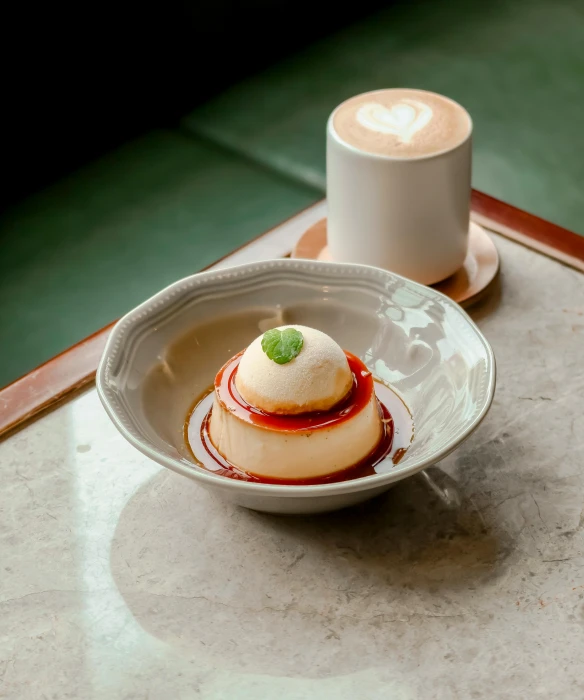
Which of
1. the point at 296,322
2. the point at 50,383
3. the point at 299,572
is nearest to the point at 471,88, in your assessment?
the point at 296,322

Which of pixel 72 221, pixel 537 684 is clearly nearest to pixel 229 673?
pixel 537 684

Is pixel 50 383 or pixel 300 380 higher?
pixel 300 380

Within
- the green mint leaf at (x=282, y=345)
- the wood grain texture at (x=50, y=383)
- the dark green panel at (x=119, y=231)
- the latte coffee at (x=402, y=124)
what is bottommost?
the dark green panel at (x=119, y=231)

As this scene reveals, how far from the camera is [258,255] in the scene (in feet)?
4.53

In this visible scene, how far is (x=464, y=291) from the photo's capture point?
1.29 metres

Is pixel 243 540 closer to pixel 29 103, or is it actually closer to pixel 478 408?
pixel 478 408

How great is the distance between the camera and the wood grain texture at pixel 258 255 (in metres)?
1.13

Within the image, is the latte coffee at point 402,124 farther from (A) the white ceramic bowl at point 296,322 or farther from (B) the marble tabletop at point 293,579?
(B) the marble tabletop at point 293,579

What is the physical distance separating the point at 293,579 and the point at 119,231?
92 cm

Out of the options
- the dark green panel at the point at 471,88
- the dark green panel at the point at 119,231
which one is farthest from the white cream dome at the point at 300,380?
the dark green panel at the point at 471,88

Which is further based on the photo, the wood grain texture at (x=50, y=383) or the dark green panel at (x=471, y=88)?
the dark green panel at (x=471, y=88)

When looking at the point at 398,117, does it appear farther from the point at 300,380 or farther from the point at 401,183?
the point at 300,380

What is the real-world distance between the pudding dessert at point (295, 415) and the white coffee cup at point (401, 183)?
0.33m

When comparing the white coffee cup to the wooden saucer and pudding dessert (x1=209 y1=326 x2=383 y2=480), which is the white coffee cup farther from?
pudding dessert (x1=209 y1=326 x2=383 y2=480)
